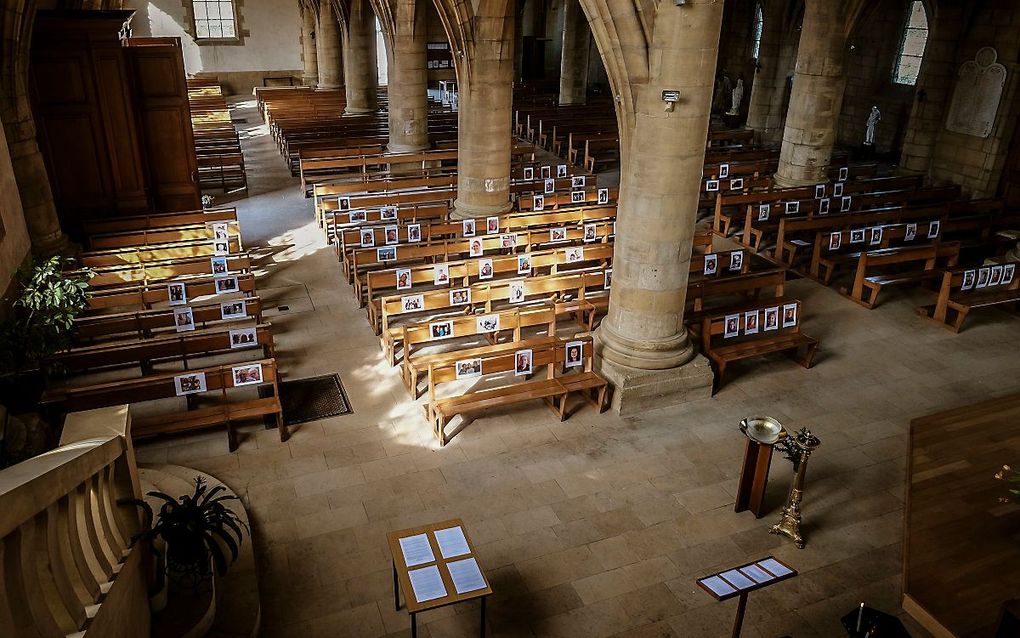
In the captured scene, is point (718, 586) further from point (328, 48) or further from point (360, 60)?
point (328, 48)

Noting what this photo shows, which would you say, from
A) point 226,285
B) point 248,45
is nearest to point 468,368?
point 226,285

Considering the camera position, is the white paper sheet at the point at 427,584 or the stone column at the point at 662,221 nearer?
the white paper sheet at the point at 427,584

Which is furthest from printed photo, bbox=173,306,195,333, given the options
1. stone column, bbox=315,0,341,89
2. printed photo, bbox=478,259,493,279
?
stone column, bbox=315,0,341,89

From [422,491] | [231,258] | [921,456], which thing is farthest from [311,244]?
[921,456]

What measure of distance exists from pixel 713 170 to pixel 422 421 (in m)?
11.7

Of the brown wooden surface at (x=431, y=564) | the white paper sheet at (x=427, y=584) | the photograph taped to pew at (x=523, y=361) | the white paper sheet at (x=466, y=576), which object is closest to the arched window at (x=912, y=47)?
the photograph taped to pew at (x=523, y=361)

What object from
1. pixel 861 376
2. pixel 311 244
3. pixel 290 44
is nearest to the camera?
pixel 861 376

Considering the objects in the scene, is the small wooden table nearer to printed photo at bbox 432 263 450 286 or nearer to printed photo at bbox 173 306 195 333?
printed photo at bbox 173 306 195 333

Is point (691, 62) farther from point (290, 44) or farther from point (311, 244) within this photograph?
point (290, 44)

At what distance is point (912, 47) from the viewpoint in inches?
869

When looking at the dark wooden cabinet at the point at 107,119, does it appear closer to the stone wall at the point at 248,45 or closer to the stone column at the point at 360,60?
the stone column at the point at 360,60

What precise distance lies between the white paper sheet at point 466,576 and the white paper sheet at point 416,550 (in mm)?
181

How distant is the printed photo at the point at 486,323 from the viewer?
9000 mm

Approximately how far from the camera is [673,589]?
19.6ft
